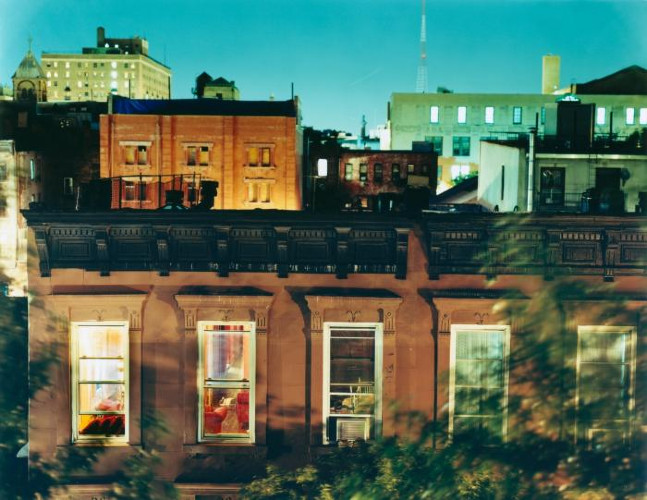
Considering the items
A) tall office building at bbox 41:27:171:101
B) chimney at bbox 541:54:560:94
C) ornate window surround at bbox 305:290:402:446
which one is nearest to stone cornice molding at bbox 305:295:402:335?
ornate window surround at bbox 305:290:402:446

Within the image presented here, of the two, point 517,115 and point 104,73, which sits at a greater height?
point 104,73

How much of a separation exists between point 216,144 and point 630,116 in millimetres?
41972

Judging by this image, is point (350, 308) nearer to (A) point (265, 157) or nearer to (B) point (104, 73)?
(A) point (265, 157)

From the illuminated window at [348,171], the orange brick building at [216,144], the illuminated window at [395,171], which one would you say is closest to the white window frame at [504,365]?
the orange brick building at [216,144]

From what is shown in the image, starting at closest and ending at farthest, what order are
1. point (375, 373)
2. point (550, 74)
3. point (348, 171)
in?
1. point (375, 373)
2. point (348, 171)
3. point (550, 74)

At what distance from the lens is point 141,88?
6038 inches

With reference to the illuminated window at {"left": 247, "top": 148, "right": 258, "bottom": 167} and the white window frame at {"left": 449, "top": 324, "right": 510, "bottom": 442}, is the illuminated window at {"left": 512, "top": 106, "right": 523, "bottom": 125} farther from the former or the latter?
the white window frame at {"left": 449, "top": 324, "right": 510, "bottom": 442}

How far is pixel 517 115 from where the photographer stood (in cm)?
8619

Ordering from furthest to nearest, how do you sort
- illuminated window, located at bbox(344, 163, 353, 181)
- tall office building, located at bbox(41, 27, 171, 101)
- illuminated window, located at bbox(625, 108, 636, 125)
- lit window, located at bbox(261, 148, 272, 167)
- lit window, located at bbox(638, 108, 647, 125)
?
tall office building, located at bbox(41, 27, 171, 101) → lit window, located at bbox(638, 108, 647, 125) → illuminated window, located at bbox(625, 108, 636, 125) → illuminated window, located at bbox(344, 163, 353, 181) → lit window, located at bbox(261, 148, 272, 167)

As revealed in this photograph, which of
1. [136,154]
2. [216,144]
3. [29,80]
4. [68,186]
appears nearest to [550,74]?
[216,144]

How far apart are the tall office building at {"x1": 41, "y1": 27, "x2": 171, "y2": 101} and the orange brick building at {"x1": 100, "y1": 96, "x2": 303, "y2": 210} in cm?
8421

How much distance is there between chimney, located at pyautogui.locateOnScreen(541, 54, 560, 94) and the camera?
7638 centimetres

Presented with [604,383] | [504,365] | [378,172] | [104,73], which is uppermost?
[104,73]

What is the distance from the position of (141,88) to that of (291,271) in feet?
482
